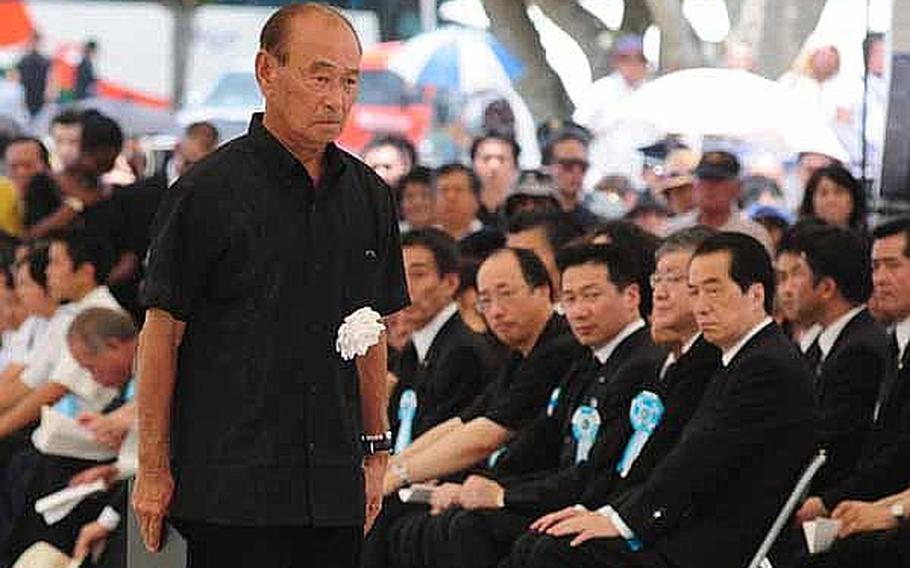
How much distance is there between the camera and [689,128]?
9.84 m

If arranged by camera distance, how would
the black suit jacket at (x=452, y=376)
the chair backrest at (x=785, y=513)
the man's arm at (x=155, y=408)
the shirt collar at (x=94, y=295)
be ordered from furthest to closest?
the shirt collar at (x=94, y=295), the black suit jacket at (x=452, y=376), the chair backrest at (x=785, y=513), the man's arm at (x=155, y=408)

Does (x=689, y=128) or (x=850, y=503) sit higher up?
(x=689, y=128)

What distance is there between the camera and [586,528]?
6.20m

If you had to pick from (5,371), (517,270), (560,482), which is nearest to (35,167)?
(5,371)

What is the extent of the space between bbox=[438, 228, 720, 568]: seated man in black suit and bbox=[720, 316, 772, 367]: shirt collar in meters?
0.13

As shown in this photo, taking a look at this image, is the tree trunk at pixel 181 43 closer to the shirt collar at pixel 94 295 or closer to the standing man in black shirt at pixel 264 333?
the shirt collar at pixel 94 295

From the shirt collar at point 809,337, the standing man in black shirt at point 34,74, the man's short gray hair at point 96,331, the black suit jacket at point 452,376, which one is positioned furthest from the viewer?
the standing man in black shirt at point 34,74

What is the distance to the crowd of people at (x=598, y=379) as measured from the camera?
605cm

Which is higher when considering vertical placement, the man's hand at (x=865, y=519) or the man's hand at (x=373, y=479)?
the man's hand at (x=373, y=479)

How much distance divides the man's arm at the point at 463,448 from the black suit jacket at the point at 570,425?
0.57 ft

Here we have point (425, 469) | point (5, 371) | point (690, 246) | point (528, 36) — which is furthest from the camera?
point (528, 36)

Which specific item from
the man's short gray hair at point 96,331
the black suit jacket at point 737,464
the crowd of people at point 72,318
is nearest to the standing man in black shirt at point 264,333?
the black suit jacket at point 737,464

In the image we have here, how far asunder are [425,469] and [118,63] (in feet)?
19.1

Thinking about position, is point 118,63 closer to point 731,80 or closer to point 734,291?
point 731,80
